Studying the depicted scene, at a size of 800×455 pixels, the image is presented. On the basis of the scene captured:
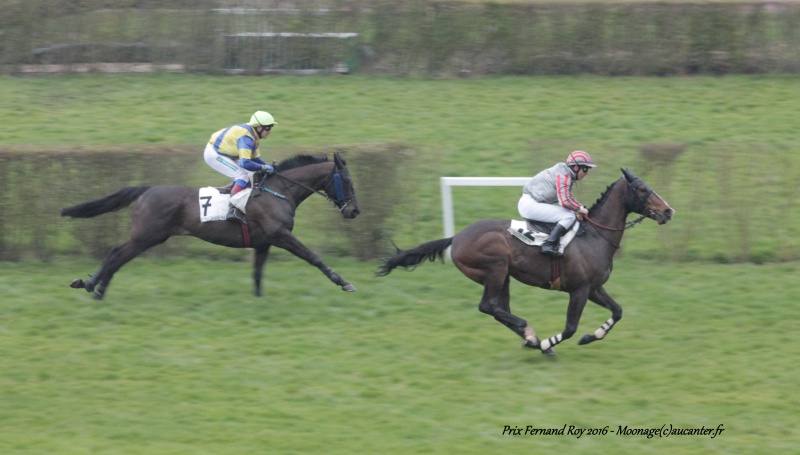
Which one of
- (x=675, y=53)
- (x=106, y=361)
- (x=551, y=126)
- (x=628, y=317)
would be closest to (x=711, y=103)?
(x=675, y=53)

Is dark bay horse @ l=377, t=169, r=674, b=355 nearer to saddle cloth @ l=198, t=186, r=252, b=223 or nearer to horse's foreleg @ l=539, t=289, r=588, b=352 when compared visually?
horse's foreleg @ l=539, t=289, r=588, b=352

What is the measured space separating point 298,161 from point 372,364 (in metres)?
2.65

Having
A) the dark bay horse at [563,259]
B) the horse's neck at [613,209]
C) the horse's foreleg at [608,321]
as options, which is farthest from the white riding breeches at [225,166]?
the horse's foreleg at [608,321]

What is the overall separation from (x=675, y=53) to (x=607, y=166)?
6.80 meters

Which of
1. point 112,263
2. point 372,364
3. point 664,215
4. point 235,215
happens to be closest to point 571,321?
point 664,215

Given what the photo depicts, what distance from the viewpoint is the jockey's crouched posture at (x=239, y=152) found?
9984 millimetres

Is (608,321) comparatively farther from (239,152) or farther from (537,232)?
(239,152)

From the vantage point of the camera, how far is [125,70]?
17.6m

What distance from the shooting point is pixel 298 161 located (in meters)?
10.4

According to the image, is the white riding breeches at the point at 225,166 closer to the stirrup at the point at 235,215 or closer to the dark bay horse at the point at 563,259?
the stirrup at the point at 235,215

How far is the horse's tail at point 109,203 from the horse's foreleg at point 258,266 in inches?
47.5

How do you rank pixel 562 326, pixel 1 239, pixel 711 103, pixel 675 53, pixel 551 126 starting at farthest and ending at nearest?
pixel 675 53 → pixel 711 103 → pixel 551 126 → pixel 1 239 → pixel 562 326

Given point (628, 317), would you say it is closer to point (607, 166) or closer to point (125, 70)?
point (607, 166)

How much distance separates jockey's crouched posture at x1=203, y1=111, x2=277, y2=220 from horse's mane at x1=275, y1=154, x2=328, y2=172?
0.22m
